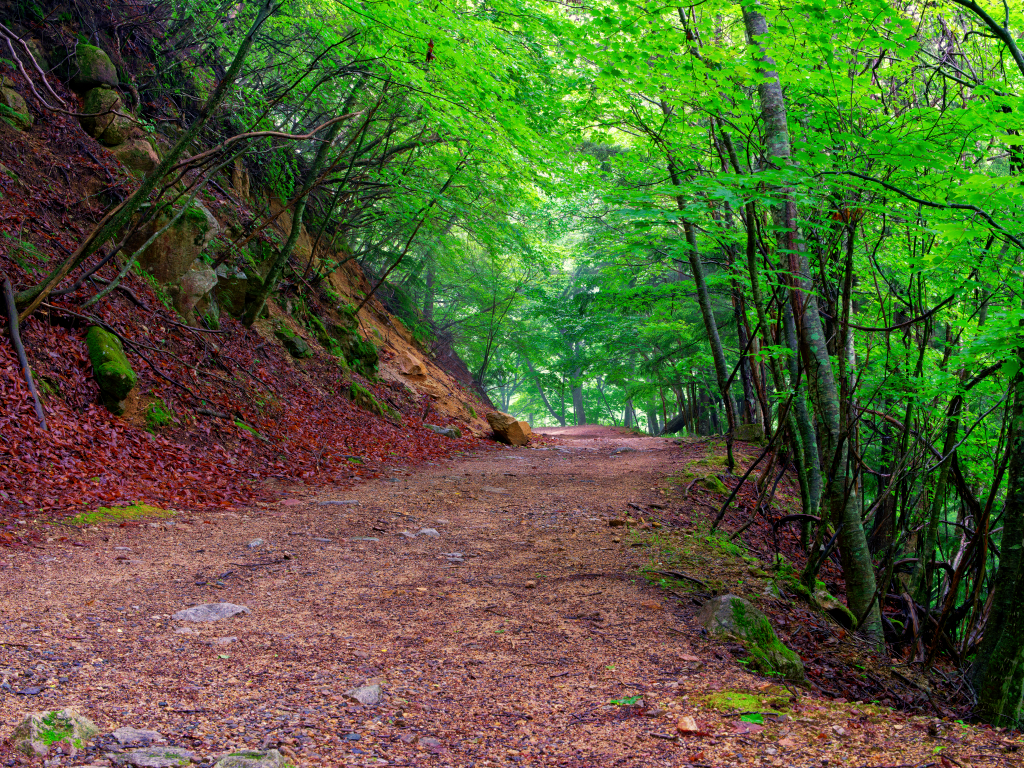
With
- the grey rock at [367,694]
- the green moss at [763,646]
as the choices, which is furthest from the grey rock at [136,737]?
the green moss at [763,646]

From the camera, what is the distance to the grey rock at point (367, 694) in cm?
244

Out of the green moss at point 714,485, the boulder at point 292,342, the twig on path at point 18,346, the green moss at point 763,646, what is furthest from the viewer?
the boulder at point 292,342

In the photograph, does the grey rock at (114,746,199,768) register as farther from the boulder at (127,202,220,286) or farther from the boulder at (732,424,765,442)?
the boulder at (732,424,765,442)

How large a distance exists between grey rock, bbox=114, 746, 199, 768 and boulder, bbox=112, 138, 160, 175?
9707 mm

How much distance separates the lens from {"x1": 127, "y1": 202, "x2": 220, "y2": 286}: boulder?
907cm

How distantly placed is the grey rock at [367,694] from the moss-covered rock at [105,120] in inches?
401

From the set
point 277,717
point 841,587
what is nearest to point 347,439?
point 841,587

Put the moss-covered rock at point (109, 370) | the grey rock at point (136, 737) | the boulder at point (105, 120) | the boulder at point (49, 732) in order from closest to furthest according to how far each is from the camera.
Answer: the boulder at point (49, 732)
the grey rock at point (136, 737)
the moss-covered rock at point (109, 370)
the boulder at point (105, 120)

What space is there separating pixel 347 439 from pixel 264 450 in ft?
6.59

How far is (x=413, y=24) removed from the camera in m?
6.69

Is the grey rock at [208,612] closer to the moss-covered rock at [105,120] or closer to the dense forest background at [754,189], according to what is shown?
the dense forest background at [754,189]

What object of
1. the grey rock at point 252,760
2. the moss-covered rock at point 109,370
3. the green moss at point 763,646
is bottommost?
the green moss at point 763,646

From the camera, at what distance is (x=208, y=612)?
3.40m

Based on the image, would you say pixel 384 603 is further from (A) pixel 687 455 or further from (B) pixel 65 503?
(A) pixel 687 455
